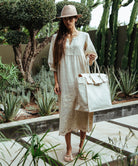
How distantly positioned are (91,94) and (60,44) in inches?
25.9

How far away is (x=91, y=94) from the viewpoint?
9.37 ft

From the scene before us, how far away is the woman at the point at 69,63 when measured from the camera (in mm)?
3012

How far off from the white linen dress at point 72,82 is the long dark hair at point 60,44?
0.04 metres

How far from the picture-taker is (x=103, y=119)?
5.41 meters

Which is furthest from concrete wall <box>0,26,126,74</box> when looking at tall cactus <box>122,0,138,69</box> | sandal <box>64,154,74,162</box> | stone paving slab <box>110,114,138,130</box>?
sandal <box>64,154,74,162</box>

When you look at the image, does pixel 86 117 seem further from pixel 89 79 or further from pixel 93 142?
pixel 93 142

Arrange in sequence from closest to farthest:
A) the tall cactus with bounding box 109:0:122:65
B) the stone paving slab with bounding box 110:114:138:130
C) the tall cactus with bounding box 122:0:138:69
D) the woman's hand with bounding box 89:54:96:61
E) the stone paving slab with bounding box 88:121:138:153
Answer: the woman's hand with bounding box 89:54:96:61 < the stone paving slab with bounding box 88:121:138:153 < the stone paving slab with bounding box 110:114:138:130 < the tall cactus with bounding box 122:0:138:69 < the tall cactus with bounding box 109:0:122:65

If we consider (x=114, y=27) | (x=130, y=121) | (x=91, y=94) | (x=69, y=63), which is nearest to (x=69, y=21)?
(x=69, y=63)

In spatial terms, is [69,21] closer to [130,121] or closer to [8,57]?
[130,121]

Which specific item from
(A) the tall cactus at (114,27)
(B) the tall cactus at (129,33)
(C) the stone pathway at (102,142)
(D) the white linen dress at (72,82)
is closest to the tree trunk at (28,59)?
(A) the tall cactus at (114,27)

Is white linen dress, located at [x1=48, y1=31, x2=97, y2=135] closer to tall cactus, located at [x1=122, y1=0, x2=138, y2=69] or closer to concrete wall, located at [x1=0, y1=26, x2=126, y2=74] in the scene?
tall cactus, located at [x1=122, y1=0, x2=138, y2=69]

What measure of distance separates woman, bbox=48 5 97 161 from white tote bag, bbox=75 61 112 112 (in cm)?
14

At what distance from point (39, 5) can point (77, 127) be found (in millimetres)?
3628

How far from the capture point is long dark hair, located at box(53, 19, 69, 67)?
301cm
